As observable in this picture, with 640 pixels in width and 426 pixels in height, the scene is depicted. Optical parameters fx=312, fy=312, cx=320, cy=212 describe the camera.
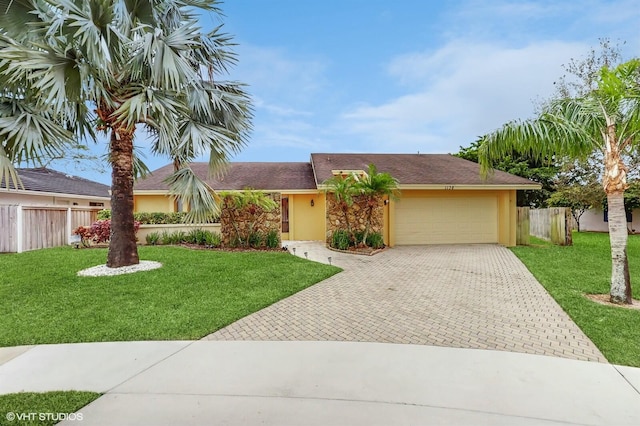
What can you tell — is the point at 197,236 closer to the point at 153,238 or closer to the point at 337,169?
the point at 153,238

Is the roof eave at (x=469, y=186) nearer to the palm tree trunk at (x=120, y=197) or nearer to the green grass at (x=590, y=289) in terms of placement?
the green grass at (x=590, y=289)

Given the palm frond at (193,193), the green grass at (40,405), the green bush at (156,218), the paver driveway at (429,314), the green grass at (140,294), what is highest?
the palm frond at (193,193)

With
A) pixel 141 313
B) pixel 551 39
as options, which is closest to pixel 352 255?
pixel 141 313

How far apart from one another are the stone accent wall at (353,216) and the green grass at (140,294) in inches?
131

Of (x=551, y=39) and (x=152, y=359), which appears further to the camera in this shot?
(x=551, y=39)

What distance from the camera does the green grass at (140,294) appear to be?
456cm

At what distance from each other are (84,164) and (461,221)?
68.7 feet

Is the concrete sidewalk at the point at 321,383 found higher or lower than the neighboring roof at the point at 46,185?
lower

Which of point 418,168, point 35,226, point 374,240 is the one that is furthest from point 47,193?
point 418,168

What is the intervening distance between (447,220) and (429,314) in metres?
10.1

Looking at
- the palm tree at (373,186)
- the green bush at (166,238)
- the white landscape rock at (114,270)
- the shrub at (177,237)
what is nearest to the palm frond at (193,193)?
the white landscape rock at (114,270)

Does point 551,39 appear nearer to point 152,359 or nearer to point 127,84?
point 127,84

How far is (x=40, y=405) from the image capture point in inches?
108

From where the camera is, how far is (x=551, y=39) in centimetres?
1279
